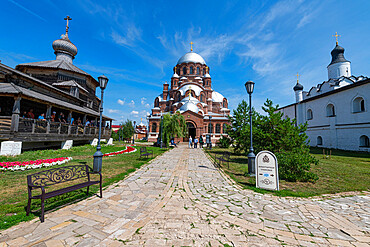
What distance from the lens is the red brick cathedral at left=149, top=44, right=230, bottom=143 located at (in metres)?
32.8

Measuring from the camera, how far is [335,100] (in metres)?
22.4

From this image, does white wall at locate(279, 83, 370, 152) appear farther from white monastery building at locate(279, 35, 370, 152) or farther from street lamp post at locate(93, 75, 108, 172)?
street lamp post at locate(93, 75, 108, 172)

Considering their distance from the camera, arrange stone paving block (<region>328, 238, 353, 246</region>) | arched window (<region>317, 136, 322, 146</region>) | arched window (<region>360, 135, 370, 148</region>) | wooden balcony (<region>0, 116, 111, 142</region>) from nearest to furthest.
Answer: stone paving block (<region>328, 238, 353, 246</region>), wooden balcony (<region>0, 116, 111, 142</region>), arched window (<region>360, 135, 370, 148</region>), arched window (<region>317, 136, 322, 146</region>)

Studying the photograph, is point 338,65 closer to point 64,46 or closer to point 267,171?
point 267,171

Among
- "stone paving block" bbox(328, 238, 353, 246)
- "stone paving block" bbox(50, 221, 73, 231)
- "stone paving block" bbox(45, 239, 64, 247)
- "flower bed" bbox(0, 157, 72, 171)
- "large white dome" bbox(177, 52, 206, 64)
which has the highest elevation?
"large white dome" bbox(177, 52, 206, 64)

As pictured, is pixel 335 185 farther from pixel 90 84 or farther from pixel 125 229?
pixel 90 84

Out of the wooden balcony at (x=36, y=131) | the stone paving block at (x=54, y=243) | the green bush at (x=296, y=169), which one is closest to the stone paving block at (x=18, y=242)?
the stone paving block at (x=54, y=243)

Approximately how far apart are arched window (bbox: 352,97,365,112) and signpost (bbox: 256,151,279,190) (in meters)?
23.1

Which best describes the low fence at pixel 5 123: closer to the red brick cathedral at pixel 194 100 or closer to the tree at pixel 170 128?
the tree at pixel 170 128

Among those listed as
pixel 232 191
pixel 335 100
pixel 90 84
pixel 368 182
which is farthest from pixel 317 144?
pixel 90 84

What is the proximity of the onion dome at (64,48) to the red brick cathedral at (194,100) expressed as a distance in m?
16.7

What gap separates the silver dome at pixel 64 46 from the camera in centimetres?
2392

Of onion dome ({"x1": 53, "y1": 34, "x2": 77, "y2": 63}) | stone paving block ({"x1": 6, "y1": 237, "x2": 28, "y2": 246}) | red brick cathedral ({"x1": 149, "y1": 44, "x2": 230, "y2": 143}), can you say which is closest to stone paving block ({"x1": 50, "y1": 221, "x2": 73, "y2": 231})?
stone paving block ({"x1": 6, "y1": 237, "x2": 28, "y2": 246})

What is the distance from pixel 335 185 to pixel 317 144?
81.7ft
